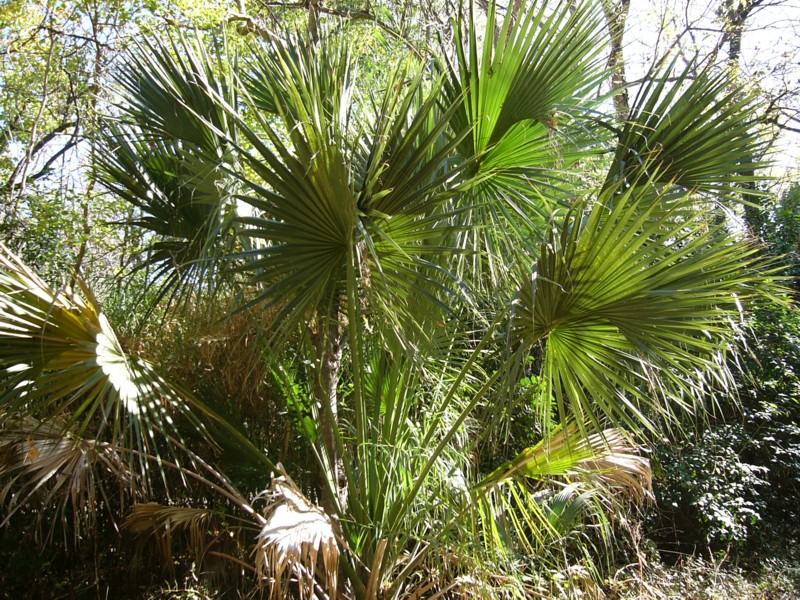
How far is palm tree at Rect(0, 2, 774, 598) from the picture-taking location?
94.3 inches

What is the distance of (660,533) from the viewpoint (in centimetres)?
559

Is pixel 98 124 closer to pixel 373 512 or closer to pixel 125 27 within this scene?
pixel 373 512

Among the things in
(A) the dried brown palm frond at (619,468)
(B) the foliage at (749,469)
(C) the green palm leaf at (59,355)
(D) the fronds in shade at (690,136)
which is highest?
(D) the fronds in shade at (690,136)

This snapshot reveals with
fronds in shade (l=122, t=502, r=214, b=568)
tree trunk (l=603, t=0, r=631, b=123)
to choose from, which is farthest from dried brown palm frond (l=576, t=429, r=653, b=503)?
fronds in shade (l=122, t=502, r=214, b=568)

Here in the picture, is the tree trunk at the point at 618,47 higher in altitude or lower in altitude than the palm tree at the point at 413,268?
higher

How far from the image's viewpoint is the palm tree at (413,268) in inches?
94.3

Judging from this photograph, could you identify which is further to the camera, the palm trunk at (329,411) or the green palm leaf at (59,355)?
the palm trunk at (329,411)

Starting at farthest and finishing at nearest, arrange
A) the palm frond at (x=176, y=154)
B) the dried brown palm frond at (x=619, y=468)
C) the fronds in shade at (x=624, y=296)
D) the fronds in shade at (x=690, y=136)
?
the dried brown palm frond at (x=619, y=468) < the fronds in shade at (x=690, y=136) < the palm frond at (x=176, y=154) < the fronds in shade at (x=624, y=296)

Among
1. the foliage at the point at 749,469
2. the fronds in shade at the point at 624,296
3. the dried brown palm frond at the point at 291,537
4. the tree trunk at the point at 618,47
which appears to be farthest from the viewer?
the foliage at the point at 749,469

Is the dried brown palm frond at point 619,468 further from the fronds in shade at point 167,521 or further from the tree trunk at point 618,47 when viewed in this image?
the fronds in shade at point 167,521

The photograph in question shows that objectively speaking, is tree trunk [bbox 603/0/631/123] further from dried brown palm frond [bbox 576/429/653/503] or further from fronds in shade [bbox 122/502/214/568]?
fronds in shade [bbox 122/502/214/568]

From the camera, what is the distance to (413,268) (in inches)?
119

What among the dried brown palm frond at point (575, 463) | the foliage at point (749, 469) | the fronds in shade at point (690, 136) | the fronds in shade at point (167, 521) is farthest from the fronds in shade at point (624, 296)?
the foliage at point (749, 469)

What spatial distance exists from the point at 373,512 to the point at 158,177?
2.05 meters
